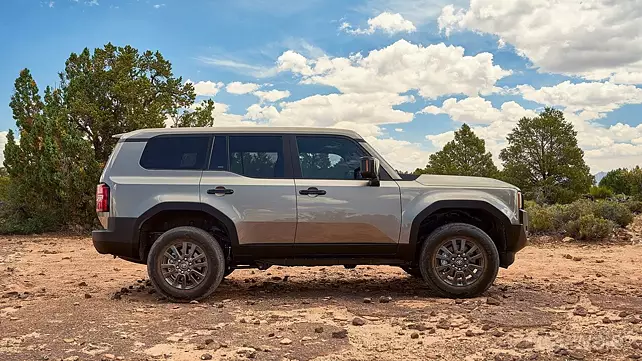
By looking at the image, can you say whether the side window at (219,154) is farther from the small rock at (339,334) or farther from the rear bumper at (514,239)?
the rear bumper at (514,239)

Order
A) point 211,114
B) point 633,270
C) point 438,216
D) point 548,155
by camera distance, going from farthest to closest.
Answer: point 548,155 → point 211,114 → point 633,270 → point 438,216

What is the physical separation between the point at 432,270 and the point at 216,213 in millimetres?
2459

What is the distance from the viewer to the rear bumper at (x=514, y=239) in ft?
23.5

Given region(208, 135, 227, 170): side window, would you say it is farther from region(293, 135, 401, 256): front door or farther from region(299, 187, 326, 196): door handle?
region(299, 187, 326, 196): door handle

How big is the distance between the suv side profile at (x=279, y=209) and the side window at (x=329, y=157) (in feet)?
0.04

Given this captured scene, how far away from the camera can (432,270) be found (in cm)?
700

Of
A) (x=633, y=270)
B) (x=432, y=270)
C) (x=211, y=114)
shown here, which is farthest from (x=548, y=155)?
(x=432, y=270)

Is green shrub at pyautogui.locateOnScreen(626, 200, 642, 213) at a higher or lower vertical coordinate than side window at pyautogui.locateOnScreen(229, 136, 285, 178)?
lower

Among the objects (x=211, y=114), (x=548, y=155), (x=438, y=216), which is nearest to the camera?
(x=438, y=216)

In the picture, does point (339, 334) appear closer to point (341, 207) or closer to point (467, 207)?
point (341, 207)

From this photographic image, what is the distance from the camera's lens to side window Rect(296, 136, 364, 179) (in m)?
7.01

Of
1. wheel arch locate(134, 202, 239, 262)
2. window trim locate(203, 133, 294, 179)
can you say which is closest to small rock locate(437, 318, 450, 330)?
window trim locate(203, 133, 294, 179)

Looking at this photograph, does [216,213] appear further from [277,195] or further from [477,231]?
[477,231]

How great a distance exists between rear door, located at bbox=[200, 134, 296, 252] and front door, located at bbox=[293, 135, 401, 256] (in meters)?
0.14
